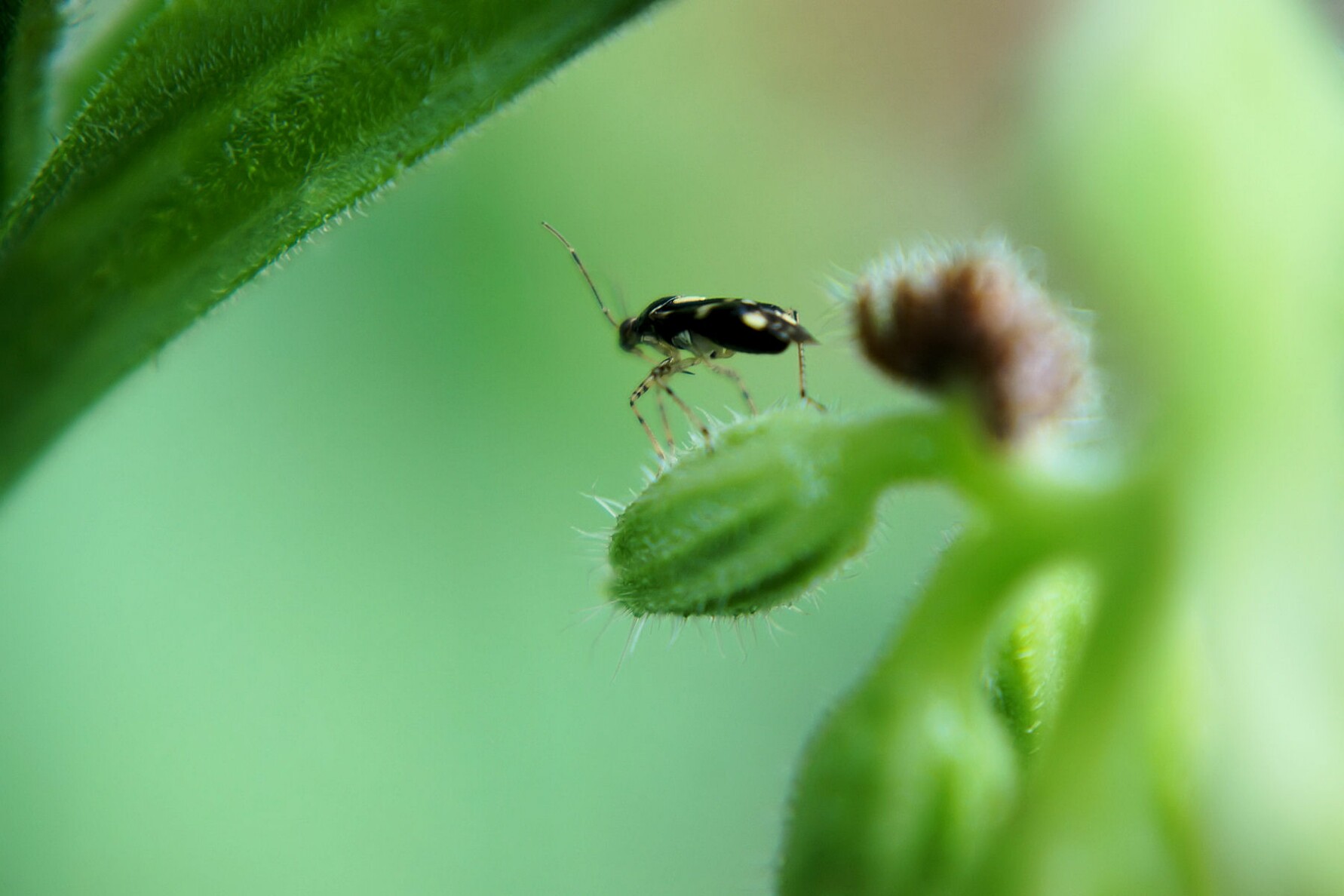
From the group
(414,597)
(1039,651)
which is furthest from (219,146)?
(414,597)

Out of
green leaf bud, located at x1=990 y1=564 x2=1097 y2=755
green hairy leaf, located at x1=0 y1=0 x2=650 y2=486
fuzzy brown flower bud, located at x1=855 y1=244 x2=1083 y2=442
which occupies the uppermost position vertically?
green hairy leaf, located at x1=0 y1=0 x2=650 y2=486

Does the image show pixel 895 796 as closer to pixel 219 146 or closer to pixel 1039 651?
pixel 1039 651

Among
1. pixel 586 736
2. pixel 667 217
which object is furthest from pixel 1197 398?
pixel 667 217

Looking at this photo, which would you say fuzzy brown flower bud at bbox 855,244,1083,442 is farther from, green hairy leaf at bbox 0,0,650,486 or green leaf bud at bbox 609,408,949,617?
green hairy leaf at bbox 0,0,650,486

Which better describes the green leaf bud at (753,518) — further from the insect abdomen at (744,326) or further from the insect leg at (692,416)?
the insect abdomen at (744,326)

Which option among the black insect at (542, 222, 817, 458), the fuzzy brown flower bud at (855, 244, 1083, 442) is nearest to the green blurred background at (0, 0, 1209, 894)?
the black insect at (542, 222, 817, 458)

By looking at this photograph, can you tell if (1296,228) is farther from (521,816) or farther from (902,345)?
(521,816)
